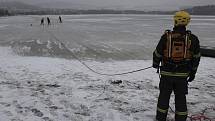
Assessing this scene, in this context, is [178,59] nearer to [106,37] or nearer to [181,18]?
[181,18]

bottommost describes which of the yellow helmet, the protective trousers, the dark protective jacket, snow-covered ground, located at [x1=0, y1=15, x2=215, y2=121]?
snow-covered ground, located at [x1=0, y1=15, x2=215, y2=121]

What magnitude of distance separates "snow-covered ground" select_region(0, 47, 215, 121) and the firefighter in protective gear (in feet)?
2.44

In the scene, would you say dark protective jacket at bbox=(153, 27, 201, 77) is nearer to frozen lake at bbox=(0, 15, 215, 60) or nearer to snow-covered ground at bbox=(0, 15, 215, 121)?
snow-covered ground at bbox=(0, 15, 215, 121)

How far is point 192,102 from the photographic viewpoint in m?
6.65

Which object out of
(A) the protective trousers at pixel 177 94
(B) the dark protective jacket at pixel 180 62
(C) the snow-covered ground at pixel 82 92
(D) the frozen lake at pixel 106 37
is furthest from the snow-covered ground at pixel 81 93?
(D) the frozen lake at pixel 106 37

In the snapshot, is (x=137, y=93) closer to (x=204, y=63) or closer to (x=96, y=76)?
(x=96, y=76)

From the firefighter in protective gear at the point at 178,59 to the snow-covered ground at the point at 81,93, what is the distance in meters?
0.74

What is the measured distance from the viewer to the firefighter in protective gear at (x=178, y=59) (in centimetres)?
477

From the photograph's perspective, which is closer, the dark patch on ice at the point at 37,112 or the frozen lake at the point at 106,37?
the dark patch on ice at the point at 37,112

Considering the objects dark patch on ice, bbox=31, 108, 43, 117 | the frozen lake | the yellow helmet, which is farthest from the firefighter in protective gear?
the frozen lake

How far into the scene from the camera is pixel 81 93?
286 inches

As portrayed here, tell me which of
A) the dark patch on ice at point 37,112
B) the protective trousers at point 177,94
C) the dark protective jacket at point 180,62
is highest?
the dark protective jacket at point 180,62

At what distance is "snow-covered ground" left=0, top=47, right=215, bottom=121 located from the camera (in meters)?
5.79

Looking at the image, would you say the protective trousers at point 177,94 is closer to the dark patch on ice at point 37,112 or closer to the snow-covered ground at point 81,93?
the snow-covered ground at point 81,93
